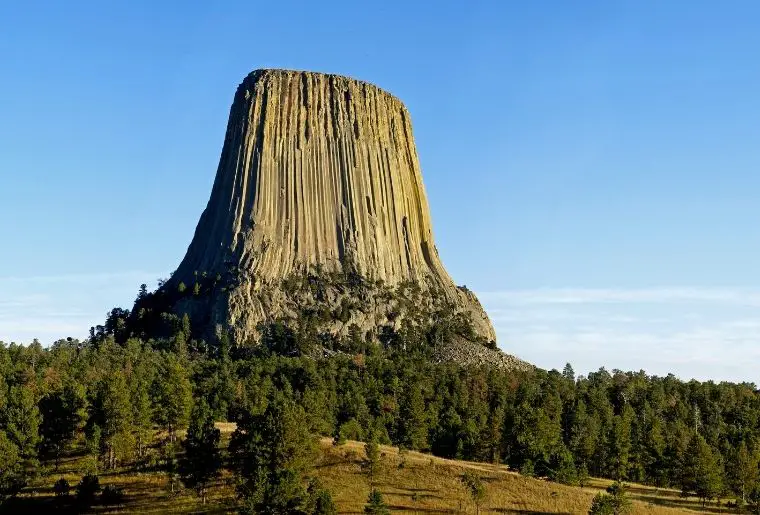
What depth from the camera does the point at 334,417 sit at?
98.0 metres

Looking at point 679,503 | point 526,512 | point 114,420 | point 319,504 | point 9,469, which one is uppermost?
point 114,420

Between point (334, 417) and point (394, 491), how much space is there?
80.7 feet

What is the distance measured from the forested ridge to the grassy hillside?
1.72m

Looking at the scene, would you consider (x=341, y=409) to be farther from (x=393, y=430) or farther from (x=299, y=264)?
(x=299, y=264)

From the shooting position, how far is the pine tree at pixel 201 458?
72688 millimetres

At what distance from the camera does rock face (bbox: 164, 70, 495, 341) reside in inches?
6107

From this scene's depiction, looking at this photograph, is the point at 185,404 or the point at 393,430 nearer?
the point at 185,404

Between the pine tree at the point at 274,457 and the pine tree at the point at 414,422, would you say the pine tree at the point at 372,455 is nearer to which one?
the pine tree at the point at 274,457

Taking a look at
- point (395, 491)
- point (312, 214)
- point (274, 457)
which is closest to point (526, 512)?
point (395, 491)

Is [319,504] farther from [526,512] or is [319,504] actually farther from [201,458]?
[526,512]

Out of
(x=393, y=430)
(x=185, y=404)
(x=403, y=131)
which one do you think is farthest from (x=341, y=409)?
(x=403, y=131)

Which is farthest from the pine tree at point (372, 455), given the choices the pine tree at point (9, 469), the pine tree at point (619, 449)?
the pine tree at point (9, 469)

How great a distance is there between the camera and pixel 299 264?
158500 mm

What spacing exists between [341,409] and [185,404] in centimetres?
2037
